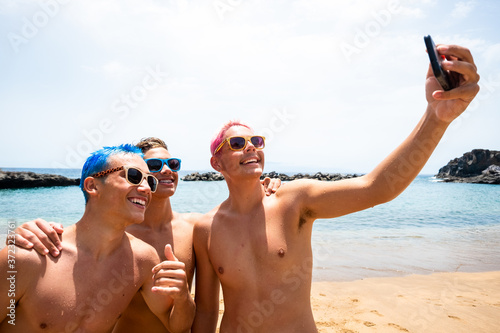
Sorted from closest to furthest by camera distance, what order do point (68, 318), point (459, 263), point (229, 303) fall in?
point (68, 318)
point (229, 303)
point (459, 263)

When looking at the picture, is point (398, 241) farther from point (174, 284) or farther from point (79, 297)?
point (79, 297)

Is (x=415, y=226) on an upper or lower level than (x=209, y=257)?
lower

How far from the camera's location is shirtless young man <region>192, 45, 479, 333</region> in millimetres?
2584

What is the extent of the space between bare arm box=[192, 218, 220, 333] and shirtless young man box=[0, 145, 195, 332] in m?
0.28

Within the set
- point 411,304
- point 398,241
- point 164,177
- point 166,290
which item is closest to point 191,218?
point 164,177

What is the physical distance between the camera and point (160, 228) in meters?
3.75

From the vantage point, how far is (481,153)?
187 ft

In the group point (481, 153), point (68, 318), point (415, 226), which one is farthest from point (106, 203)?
point (481, 153)

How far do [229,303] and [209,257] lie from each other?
0.45 metres

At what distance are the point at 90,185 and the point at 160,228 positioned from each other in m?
1.06

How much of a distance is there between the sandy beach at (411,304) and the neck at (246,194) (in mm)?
2955

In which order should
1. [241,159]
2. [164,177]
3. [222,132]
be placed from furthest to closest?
[164,177] → [222,132] → [241,159]

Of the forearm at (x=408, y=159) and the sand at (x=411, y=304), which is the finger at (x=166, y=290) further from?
the sand at (x=411, y=304)

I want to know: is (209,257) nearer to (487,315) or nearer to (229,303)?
(229,303)
